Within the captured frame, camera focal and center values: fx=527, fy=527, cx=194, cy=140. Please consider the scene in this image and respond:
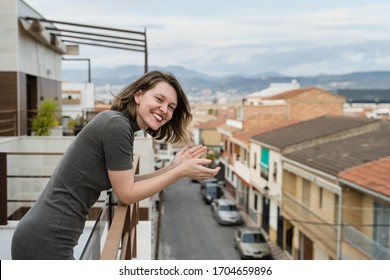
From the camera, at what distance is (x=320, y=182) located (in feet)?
33.3

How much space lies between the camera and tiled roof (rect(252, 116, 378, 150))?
A: 525 inches

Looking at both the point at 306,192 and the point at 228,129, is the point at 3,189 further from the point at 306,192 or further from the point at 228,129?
the point at 228,129

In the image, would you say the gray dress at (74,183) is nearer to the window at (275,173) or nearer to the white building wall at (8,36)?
the white building wall at (8,36)

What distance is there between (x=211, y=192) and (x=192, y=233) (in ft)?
18.6

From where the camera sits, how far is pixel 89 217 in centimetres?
140

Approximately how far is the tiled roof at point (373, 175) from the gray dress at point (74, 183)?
6.78 m

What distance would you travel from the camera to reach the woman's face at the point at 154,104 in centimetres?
135

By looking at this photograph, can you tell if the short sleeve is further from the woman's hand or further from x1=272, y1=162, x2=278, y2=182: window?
x1=272, y1=162, x2=278, y2=182: window

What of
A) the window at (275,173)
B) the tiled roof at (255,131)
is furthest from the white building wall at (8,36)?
the tiled roof at (255,131)

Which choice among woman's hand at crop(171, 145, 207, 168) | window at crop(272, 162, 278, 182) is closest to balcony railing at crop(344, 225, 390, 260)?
window at crop(272, 162, 278, 182)

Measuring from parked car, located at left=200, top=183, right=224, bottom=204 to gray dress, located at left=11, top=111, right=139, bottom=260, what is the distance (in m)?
18.9

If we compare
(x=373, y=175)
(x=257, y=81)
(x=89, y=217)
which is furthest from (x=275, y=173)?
(x=257, y=81)

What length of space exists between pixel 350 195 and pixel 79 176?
336 inches
